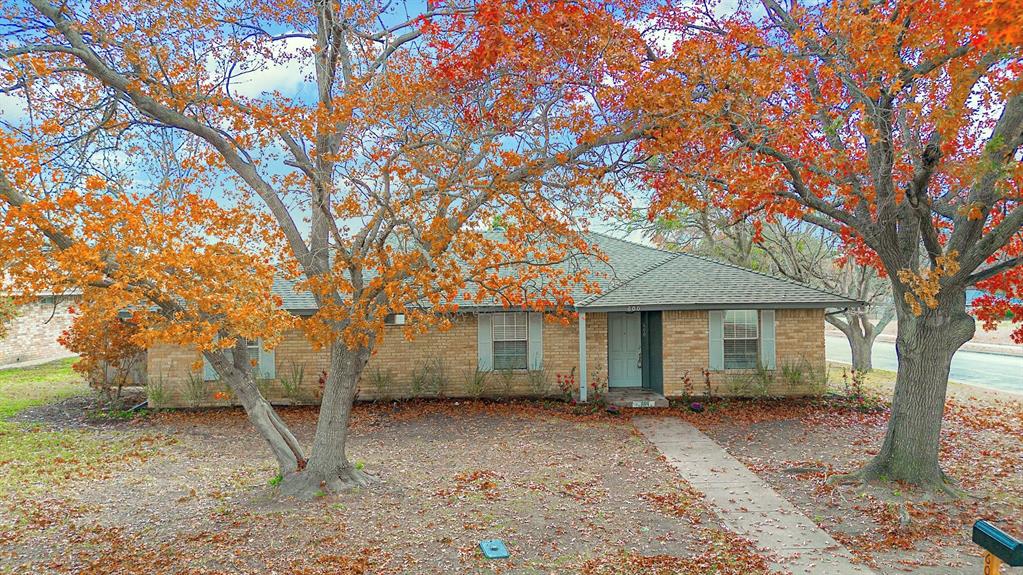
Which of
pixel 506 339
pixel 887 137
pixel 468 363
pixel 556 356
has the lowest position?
pixel 468 363

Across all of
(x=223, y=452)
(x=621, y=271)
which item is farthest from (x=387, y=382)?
(x=621, y=271)

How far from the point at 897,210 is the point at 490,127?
5.63 m

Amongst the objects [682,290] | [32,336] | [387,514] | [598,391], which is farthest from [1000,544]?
[32,336]

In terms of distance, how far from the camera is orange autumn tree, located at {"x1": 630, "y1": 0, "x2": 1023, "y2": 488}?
7609 mm

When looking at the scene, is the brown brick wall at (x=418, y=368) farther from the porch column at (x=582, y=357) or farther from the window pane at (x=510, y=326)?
the porch column at (x=582, y=357)

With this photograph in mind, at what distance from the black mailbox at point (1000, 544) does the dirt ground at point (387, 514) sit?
346 centimetres

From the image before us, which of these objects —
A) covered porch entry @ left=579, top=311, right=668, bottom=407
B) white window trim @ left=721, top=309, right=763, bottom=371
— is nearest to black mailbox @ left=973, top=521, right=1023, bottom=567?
white window trim @ left=721, top=309, right=763, bottom=371

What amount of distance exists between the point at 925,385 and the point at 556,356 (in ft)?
28.0

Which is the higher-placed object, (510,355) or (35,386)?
(510,355)

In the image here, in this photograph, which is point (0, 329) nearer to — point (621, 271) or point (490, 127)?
point (490, 127)

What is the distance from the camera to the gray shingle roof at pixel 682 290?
14688 millimetres

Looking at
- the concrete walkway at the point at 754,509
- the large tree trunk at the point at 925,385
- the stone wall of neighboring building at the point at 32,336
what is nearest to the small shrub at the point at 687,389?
the concrete walkway at the point at 754,509

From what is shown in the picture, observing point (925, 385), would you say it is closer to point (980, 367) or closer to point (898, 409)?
point (898, 409)

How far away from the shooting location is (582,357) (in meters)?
14.8
